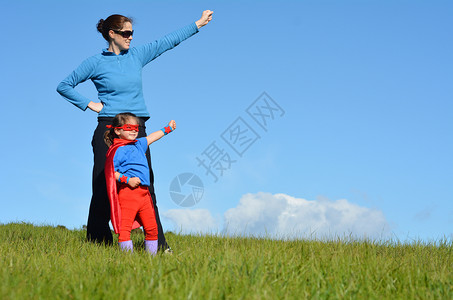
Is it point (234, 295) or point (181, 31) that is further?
point (181, 31)

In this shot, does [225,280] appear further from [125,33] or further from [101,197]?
[125,33]

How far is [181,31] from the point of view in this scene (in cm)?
575

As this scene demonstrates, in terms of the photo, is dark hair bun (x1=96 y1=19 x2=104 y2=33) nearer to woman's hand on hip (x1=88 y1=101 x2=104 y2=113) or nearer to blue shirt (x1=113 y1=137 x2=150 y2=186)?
woman's hand on hip (x1=88 y1=101 x2=104 y2=113)

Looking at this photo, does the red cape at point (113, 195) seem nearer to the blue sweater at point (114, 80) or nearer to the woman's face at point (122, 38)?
the blue sweater at point (114, 80)

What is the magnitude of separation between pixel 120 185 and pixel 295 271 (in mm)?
2346

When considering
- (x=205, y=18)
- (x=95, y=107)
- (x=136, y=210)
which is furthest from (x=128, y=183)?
(x=205, y=18)

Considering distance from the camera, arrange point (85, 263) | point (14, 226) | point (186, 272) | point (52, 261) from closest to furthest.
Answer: point (186, 272) → point (85, 263) → point (52, 261) → point (14, 226)

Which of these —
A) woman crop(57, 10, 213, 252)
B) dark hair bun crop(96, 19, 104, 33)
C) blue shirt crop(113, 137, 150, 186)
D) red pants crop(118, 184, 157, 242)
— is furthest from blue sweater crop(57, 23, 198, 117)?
red pants crop(118, 184, 157, 242)

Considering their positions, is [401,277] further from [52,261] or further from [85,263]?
[52,261]

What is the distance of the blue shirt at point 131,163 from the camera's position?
4.84 metres

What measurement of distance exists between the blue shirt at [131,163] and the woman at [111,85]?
15.2 inches

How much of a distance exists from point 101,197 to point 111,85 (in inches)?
54.9

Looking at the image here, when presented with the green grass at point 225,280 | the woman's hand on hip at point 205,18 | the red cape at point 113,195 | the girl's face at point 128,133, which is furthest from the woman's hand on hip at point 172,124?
the green grass at point 225,280

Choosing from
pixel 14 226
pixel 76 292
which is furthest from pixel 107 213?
pixel 14 226
